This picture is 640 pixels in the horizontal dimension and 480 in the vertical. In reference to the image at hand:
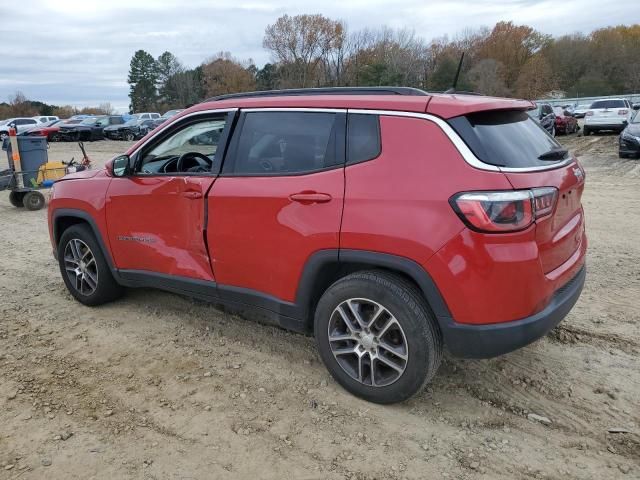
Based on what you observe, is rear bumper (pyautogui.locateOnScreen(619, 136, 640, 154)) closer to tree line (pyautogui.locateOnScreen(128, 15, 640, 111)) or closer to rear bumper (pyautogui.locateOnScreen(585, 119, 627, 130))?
rear bumper (pyautogui.locateOnScreen(585, 119, 627, 130))

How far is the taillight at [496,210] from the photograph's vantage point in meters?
2.65

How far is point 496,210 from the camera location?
265cm

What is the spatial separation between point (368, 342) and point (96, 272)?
2766 mm

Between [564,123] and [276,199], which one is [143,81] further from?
[276,199]

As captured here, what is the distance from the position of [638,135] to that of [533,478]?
14.1m

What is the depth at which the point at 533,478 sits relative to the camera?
2574 mm

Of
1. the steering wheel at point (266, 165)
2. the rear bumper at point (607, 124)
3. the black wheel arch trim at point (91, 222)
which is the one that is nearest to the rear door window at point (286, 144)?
the steering wheel at point (266, 165)

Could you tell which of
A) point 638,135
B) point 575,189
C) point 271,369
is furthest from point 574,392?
point 638,135

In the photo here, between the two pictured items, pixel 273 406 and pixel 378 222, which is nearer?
pixel 378 222

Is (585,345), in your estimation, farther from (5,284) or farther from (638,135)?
(638,135)

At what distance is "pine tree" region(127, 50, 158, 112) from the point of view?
3755 inches

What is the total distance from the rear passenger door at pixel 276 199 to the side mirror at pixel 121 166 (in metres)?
1.02

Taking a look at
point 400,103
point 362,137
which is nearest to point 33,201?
point 362,137

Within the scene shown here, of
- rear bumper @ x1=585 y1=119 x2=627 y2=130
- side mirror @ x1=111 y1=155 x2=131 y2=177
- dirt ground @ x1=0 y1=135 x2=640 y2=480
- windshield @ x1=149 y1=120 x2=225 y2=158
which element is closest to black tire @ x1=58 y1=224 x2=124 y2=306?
dirt ground @ x1=0 y1=135 x2=640 y2=480
